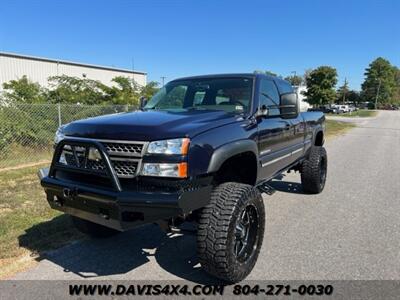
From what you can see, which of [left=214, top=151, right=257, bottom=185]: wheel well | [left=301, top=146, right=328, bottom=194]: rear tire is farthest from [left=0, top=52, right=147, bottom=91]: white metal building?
[left=214, top=151, right=257, bottom=185]: wheel well

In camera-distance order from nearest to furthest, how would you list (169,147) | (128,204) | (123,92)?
(128,204)
(169,147)
(123,92)

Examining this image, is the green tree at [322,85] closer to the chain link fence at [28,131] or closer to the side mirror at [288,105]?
the chain link fence at [28,131]

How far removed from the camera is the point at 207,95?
15.3 ft

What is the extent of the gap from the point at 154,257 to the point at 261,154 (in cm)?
164

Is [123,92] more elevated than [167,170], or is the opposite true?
[123,92]

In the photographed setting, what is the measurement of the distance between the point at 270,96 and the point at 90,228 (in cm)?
277

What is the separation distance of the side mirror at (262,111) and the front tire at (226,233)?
1.04m

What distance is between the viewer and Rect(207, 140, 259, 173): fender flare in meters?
3.28

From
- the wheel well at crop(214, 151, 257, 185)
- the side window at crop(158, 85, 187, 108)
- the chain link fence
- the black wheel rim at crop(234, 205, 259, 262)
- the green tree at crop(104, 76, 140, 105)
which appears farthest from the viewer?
the green tree at crop(104, 76, 140, 105)

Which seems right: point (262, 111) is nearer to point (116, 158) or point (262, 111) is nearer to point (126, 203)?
point (116, 158)

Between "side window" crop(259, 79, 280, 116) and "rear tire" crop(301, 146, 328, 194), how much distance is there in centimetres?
180

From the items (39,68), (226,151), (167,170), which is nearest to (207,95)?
(226,151)

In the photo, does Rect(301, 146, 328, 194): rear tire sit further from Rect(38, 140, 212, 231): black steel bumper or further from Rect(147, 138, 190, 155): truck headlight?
Rect(147, 138, 190, 155): truck headlight

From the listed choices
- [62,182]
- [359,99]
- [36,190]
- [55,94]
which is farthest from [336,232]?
[359,99]
